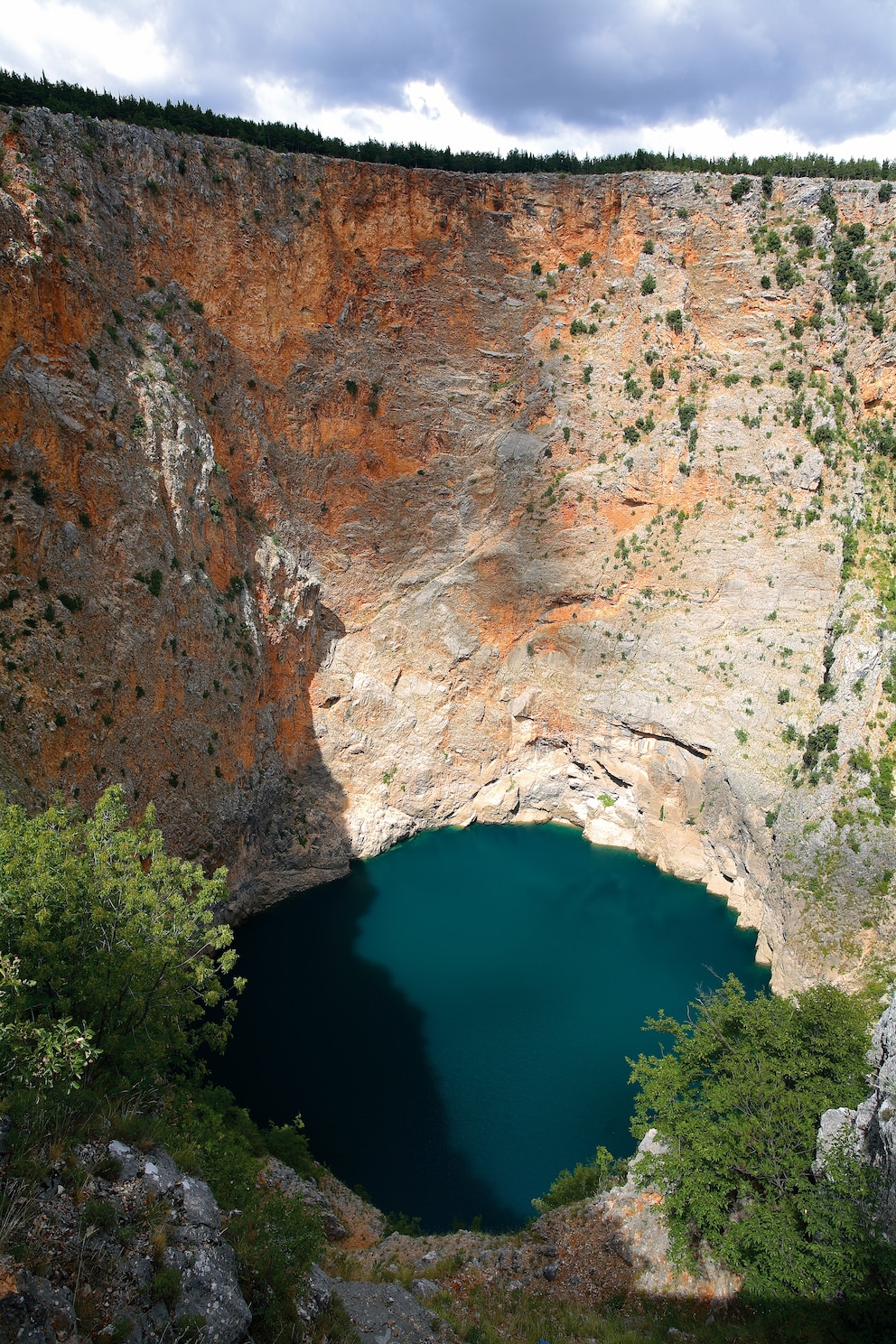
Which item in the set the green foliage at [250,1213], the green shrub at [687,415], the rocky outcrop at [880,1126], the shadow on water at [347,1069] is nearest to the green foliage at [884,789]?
the rocky outcrop at [880,1126]

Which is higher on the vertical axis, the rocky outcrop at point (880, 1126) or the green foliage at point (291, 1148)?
the rocky outcrop at point (880, 1126)

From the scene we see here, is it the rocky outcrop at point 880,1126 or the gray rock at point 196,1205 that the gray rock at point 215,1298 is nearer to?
the gray rock at point 196,1205

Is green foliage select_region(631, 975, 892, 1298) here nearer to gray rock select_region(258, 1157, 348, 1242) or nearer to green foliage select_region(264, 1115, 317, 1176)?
gray rock select_region(258, 1157, 348, 1242)

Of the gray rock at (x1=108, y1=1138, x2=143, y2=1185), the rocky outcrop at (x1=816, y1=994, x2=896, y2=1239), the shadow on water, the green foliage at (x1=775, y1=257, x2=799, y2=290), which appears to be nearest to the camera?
the gray rock at (x1=108, y1=1138, x2=143, y2=1185)

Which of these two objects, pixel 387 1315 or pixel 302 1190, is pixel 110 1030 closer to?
pixel 387 1315

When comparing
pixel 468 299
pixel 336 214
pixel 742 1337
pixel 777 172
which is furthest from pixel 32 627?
pixel 777 172

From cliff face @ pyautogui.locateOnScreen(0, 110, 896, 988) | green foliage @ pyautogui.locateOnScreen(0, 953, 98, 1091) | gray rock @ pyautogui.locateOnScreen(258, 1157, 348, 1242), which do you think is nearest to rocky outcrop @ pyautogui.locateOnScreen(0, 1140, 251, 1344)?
green foliage @ pyautogui.locateOnScreen(0, 953, 98, 1091)
